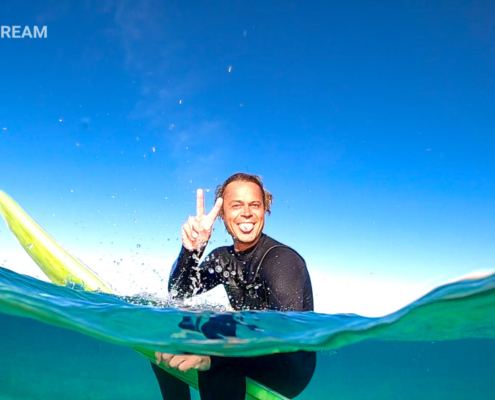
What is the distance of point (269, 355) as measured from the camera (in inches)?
211

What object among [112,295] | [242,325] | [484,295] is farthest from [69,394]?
[484,295]

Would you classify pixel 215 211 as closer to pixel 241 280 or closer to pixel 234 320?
pixel 241 280

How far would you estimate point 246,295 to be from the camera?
4.51 m

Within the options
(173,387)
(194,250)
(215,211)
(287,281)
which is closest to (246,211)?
(215,211)

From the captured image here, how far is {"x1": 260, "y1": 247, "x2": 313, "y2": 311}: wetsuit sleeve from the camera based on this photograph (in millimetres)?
3664

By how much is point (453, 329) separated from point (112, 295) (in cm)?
677

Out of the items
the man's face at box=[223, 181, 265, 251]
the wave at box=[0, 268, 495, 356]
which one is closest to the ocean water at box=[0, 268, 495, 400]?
the wave at box=[0, 268, 495, 356]

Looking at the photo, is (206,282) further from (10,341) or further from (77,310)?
(10,341)

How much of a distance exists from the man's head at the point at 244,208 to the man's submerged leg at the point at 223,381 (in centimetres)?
157

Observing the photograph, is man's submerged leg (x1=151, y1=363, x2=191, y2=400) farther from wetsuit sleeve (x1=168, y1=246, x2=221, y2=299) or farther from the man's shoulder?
the man's shoulder

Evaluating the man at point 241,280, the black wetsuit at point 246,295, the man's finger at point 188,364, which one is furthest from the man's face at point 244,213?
the man's finger at point 188,364

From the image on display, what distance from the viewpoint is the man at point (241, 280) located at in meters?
3.46

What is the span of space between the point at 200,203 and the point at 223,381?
6.85ft

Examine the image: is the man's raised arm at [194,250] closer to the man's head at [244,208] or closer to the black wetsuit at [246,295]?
the black wetsuit at [246,295]
